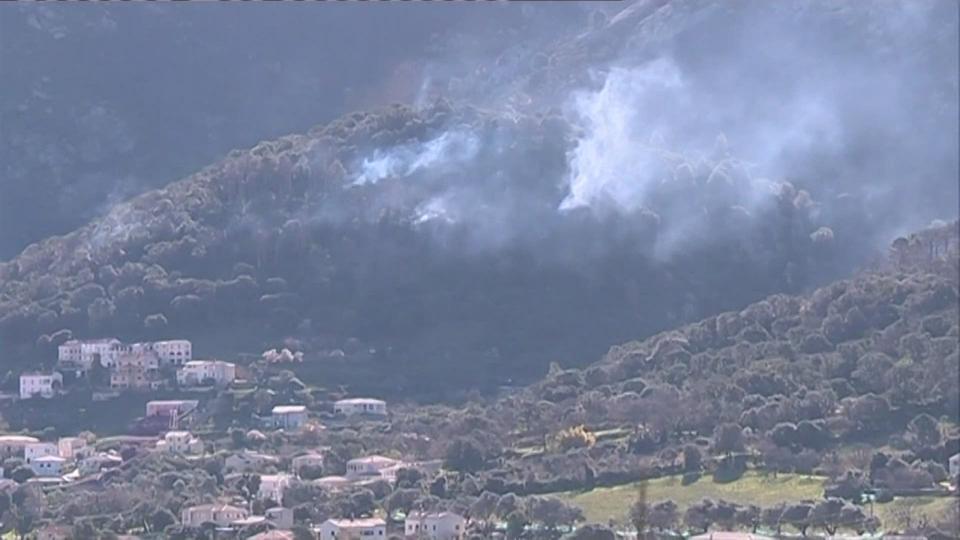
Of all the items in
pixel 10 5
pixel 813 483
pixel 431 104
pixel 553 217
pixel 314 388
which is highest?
pixel 10 5

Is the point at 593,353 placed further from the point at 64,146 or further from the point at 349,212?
the point at 64,146

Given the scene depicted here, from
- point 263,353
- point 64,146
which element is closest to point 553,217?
point 263,353

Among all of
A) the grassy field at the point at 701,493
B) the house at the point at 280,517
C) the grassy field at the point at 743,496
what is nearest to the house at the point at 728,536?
the grassy field at the point at 743,496

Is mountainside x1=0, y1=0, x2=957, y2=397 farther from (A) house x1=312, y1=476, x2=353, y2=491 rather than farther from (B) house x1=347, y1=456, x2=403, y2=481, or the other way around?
(A) house x1=312, y1=476, x2=353, y2=491

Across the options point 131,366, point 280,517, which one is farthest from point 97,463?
point 131,366

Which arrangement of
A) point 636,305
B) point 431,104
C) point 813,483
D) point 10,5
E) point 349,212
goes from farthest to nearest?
point 10,5, point 431,104, point 349,212, point 636,305, point 813,483

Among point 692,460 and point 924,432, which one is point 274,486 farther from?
point 924,432
